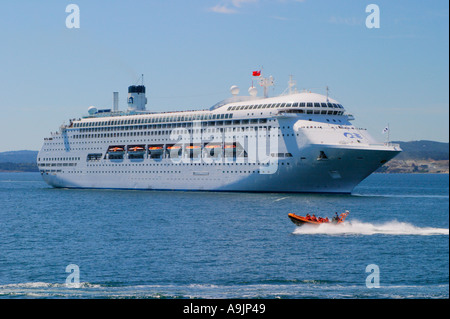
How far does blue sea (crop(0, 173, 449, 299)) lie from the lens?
101 ft

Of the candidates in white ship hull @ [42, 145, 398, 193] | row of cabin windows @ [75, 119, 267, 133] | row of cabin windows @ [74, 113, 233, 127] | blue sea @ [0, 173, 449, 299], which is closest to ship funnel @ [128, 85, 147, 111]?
row of cabin windows @ [74, 113, 233, 127]

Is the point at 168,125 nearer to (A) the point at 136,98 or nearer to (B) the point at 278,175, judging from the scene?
(A) the point at 136,98

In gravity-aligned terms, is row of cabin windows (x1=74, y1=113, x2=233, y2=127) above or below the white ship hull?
above

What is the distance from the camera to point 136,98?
125m

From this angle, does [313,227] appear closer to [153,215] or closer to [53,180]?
[153,215]

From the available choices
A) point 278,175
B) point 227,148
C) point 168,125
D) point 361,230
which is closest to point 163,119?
point 168,125

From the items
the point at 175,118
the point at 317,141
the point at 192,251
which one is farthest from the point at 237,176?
the point at 192,251

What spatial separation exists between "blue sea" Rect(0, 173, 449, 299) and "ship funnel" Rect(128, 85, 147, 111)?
190 ft

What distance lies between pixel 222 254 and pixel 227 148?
171ft

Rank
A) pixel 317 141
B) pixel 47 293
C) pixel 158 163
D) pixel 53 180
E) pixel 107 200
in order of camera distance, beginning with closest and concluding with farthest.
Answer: pixel 47 293 < pixel 317 141 < pixel 107 200 < pixel 158 163 < pixel 53 180

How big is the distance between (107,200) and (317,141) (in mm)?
28390

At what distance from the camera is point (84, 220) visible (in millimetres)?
60531

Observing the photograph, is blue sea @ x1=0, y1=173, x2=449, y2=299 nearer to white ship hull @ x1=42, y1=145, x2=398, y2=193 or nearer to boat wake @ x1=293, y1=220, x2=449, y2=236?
boat wake @ x1=293, y1=220, x2=449, y2=236

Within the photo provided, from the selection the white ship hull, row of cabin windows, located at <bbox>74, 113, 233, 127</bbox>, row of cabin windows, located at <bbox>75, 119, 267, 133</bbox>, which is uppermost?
row of cabin windows, located at <bbox>74, 113, 233, 127</bbox>
